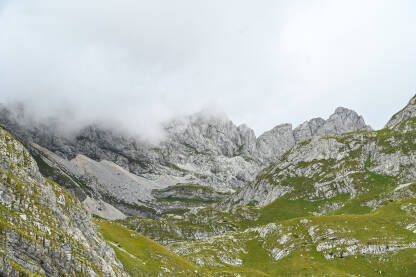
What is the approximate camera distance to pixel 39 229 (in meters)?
56.0

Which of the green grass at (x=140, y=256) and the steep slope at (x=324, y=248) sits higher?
the steep slope at (x=324, y=248)

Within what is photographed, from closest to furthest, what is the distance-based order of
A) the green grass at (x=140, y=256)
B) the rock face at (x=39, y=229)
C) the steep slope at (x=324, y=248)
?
1. the rock face at (x=39, y=229)
2. the green grass at (x=140, y=256)
3. the steep slope at (x=324, y=248)

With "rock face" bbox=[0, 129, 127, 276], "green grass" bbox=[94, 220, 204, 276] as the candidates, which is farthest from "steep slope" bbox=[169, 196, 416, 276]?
"rock face" bbox=[0, 129, 127, 276]

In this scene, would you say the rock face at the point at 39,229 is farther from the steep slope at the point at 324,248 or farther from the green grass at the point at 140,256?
the steep slope at the point at 324,248

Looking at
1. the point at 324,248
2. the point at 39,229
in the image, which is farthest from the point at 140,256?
the point at 324,248

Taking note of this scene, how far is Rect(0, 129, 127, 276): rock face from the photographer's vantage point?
47875 millimetres

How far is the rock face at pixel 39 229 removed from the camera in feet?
157

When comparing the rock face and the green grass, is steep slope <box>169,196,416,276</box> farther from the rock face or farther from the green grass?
the rock face

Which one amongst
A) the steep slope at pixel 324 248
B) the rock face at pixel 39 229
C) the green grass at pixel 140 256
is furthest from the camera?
the steep slope at pixel 324 248

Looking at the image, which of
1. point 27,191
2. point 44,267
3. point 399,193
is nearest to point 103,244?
point 27,191

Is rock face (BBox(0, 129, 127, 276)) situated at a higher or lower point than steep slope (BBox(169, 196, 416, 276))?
lower

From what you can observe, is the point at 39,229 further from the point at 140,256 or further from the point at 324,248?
the point at 324,248

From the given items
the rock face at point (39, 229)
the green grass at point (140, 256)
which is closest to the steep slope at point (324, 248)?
the green grass at point (140, 256)

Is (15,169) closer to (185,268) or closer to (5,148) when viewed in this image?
(5,148)
